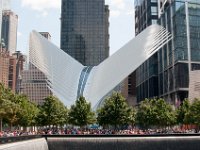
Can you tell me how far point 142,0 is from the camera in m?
153

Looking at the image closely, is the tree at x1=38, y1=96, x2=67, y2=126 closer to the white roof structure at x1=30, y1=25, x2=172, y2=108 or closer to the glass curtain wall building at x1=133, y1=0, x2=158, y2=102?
the white roof structure at x1=30, y1=25, x2=172, y2=108

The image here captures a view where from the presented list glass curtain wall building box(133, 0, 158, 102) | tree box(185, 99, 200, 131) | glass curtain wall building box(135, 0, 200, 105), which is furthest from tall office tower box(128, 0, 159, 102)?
tree box(185, 99, 200, 131)

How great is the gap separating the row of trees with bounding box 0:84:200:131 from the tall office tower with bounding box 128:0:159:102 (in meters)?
50.0

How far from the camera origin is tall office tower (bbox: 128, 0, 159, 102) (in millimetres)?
126100

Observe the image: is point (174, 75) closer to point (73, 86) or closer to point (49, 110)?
point (73, 86)

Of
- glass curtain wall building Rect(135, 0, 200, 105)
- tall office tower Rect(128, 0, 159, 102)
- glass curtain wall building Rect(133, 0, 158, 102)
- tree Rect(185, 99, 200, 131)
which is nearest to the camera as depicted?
tree Rect(185, 99, 200, 131)

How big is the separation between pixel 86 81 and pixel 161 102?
2668 centimetres

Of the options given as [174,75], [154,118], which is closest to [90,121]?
[154,118]

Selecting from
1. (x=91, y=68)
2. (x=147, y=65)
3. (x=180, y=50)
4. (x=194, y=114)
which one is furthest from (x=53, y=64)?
(x=147, y=65)

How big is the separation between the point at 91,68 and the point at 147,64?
39.4 m

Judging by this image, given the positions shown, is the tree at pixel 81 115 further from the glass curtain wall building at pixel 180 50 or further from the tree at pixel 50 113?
the glass curtain wall building at pixel 180 50

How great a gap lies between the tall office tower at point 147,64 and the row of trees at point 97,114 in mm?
50019

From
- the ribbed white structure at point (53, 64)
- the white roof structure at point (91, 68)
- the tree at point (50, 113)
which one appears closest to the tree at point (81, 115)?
the tree at point (50, 113)

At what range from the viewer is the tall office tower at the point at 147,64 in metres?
126
